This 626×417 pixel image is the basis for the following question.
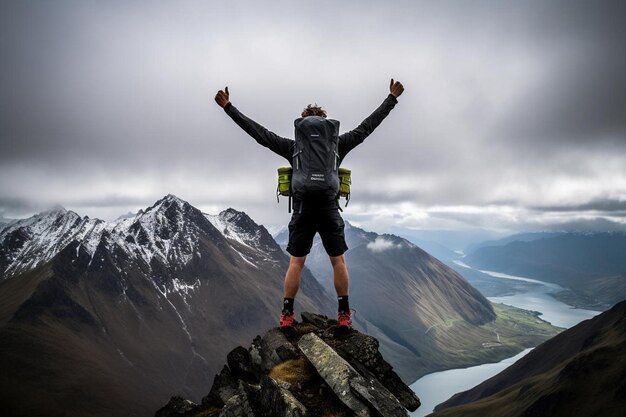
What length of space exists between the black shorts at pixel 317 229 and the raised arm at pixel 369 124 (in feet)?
6.43

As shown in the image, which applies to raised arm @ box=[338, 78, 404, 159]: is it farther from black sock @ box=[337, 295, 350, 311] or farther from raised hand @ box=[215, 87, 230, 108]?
black sock @ box=[337, 295, 350, 311]

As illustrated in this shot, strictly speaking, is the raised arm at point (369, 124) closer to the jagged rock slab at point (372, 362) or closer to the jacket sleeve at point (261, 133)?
the jacket sleeve at point (261, 133)

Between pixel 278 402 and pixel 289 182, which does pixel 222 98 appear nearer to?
pixel 289 182

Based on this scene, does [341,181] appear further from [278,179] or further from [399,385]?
[399,385]

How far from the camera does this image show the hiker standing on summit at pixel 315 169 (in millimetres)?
9844

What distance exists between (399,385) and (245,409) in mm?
5022

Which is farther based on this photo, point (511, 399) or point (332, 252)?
point (511, 399)

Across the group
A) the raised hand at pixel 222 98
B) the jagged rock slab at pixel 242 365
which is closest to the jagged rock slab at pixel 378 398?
the jagged rock slab at pixel 242 365

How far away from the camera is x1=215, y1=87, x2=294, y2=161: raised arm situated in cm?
1071

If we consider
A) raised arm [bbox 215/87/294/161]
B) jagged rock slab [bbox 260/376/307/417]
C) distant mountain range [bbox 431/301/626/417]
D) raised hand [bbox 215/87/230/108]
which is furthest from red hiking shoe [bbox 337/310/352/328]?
distant mountain range [bbox 431/301/626/417]

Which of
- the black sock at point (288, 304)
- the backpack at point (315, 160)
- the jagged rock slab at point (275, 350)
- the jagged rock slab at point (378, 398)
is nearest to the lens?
the jagged rock slab at point (378, 398)

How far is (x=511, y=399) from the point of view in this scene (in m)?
175

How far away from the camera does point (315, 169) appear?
9812 millimetres

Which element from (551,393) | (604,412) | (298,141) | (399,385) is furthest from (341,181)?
(551,393)
